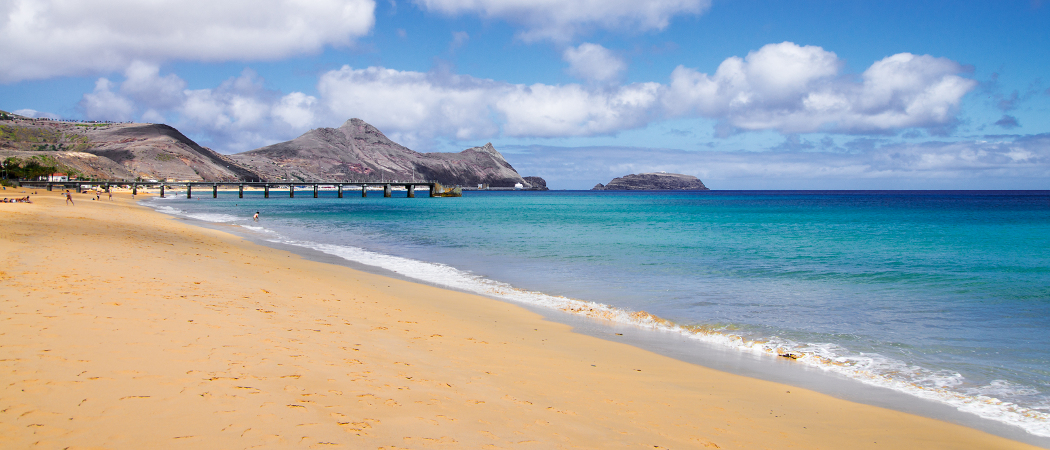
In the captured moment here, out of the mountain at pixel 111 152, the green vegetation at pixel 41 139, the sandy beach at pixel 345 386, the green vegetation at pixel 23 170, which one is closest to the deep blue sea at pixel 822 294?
the sandy beach at pixel 345 386

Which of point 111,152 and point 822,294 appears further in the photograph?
point 111,152

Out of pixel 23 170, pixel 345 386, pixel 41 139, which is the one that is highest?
pixel 41 139

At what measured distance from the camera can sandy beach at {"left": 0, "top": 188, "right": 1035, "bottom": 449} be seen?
420 centimetres

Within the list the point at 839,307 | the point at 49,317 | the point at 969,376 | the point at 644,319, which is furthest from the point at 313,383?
the point at 839,307

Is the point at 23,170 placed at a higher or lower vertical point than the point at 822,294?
higher

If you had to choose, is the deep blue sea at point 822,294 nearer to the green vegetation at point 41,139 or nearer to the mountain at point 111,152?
the mountain at point 111,152

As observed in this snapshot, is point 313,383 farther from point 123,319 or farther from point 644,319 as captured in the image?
point 644,319

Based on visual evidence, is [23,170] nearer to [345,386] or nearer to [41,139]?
[41,139]

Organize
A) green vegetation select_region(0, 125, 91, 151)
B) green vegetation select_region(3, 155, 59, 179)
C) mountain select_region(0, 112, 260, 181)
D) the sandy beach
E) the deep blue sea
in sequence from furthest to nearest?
green vegetation select_region(0, 125, 91, 151) < mountain select_region(0, 112, 260, 181) < green vegetation select_region(3, 155, 59, 179) < the deep blue sea < the sandy beach

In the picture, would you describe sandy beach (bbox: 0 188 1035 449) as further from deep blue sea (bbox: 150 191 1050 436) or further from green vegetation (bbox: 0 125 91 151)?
green vegetation (bbox: 0 125 91 151)

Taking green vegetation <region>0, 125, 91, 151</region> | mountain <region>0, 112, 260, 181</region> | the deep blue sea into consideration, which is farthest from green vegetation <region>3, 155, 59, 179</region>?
the deep blue sea

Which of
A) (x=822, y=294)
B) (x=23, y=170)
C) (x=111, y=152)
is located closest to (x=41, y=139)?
(x=111, y=152)

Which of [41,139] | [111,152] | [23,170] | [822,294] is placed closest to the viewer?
[822,294]

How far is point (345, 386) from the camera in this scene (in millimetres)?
5316
